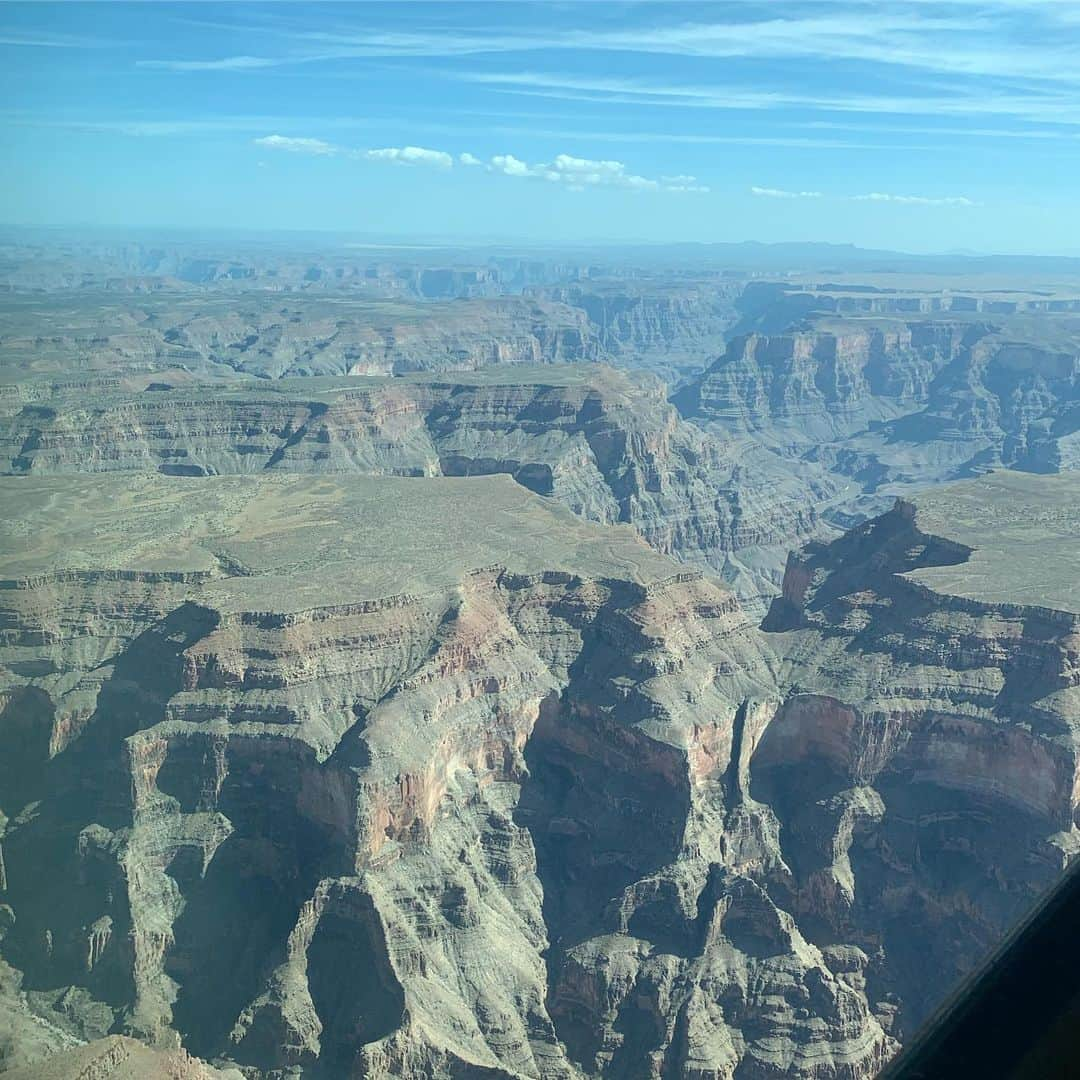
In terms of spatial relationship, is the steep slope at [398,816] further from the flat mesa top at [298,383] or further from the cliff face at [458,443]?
the flat mesa top at [298,383]

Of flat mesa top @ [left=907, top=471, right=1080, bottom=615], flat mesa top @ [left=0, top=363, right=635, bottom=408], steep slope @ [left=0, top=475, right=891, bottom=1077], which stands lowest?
steep slope @ [left=0, top=475, right=891, bottom=1077]

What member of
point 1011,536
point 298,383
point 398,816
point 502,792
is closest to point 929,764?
point 502,792

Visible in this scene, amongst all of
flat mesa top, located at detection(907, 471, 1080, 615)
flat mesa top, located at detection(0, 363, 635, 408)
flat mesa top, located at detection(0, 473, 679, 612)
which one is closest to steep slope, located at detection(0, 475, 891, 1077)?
flat mesa top, located at detection(0, 473, 679, 612)

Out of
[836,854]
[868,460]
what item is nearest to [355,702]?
[836,854]

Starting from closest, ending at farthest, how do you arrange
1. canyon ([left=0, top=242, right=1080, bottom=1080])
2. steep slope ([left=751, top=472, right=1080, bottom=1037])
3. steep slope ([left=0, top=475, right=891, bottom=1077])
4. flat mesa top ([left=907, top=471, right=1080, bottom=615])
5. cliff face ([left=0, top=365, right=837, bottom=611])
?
steep slope ([left=0, top=475, right=891, bottom=1077]) < canyon ([left=0, top=242, right=1080, bottom=1080]) < steep slope ([left=751, top=472, right=1080, bottom=1037]) < flat mesa top ([left=907, top=471, right=1080, bottom=615]) < cliff face ([left=0, top=365, right=837, bottom=611])

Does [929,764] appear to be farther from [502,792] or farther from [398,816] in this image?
[398,816]

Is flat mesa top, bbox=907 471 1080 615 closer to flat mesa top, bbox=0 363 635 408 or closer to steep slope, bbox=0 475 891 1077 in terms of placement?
steep slope, bbox=0 475 891 1077

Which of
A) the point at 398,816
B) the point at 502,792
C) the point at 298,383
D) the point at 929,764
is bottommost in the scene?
the point at 502,792
